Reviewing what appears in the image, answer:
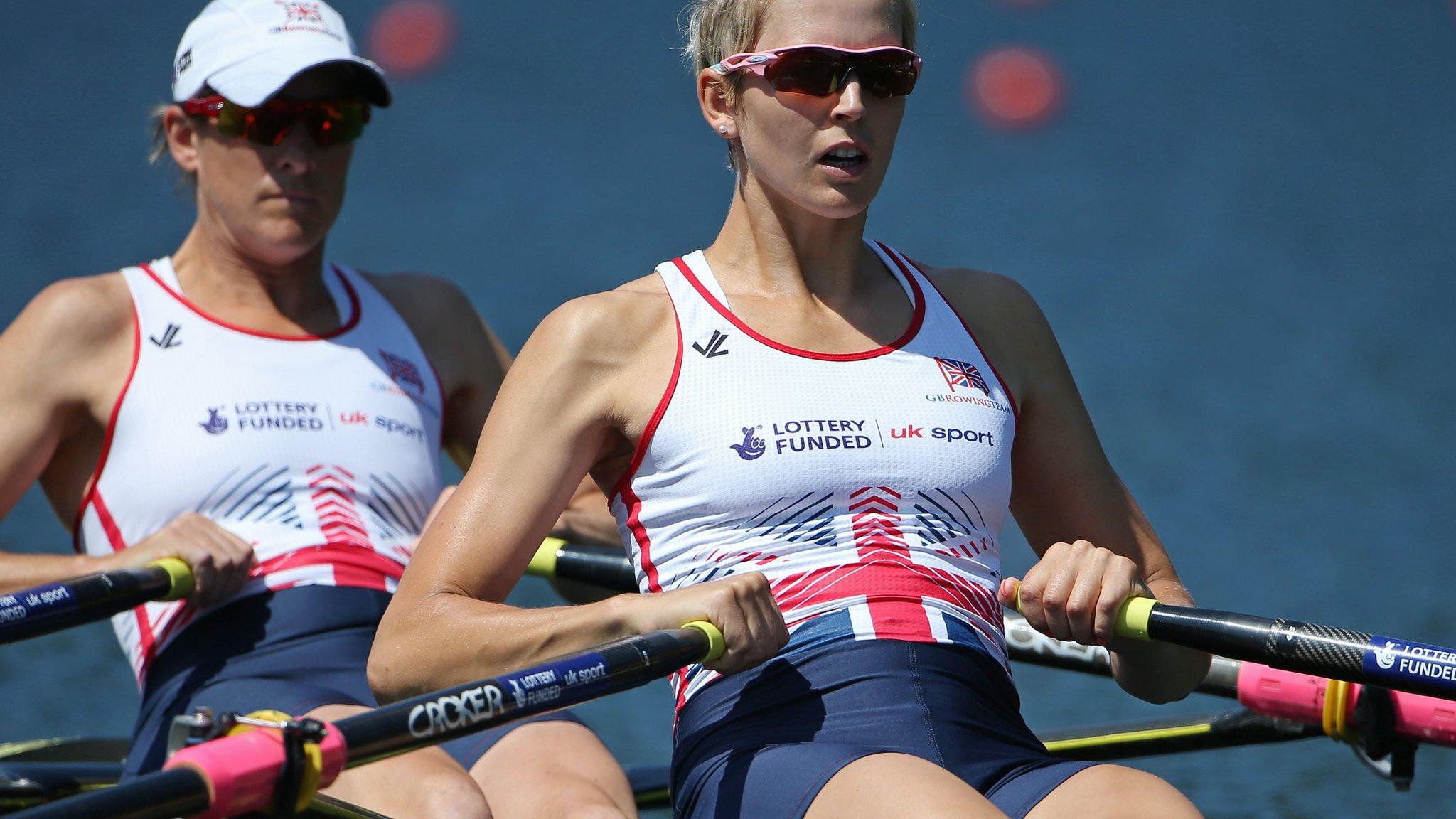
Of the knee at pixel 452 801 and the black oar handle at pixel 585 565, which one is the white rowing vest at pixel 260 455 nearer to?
the black oar handle at pixel 585 565

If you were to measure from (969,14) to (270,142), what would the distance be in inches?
250

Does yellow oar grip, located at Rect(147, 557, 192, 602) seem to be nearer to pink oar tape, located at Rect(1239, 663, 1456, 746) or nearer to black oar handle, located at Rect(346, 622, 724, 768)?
black oar handle, located at Rect(346, 622, 724, 768)

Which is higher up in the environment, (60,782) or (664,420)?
(664,420)

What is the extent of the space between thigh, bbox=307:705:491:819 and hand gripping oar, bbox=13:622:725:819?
440 millimetres

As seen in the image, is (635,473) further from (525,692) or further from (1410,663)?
(1410,663)

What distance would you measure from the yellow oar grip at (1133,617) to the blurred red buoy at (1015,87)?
7126mm

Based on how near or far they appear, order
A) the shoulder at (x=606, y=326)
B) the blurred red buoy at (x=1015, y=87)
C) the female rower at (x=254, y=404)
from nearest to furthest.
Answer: the shoulder at (x=606, y=326)
the female rower at (x=254, y=404)
the blurred red buoy at (x=1015, y=87)

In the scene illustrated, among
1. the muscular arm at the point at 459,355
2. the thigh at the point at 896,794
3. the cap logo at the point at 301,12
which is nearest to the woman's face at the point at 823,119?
the thigh at the point at 896,794

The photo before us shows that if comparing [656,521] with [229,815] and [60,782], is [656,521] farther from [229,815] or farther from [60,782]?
[60,782]

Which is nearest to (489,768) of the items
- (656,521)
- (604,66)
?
(656,521)

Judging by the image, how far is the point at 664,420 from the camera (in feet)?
6.43

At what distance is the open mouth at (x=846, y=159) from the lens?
2.04 metres

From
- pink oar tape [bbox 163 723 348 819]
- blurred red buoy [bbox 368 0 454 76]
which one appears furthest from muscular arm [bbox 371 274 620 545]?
blurred red buoy [bbox 368 0 454 76]

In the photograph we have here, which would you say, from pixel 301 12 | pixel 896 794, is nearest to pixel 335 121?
pixel 301 12
